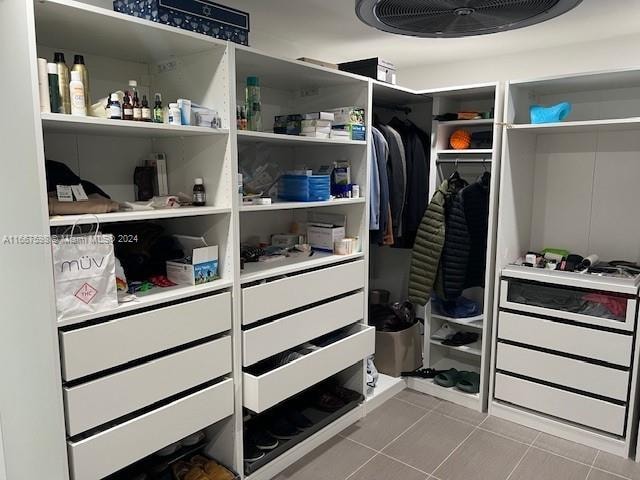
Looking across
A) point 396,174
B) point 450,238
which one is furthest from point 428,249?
point 396,174

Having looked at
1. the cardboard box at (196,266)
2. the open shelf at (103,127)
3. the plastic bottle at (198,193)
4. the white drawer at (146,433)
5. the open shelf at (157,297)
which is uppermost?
the open shelf at (103,127)

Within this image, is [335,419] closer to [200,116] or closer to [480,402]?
[480,402]

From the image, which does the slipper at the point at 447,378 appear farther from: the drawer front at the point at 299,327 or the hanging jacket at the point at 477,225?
the drawer front at the point at 299,327

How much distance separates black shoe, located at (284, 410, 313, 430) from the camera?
2.62 metres

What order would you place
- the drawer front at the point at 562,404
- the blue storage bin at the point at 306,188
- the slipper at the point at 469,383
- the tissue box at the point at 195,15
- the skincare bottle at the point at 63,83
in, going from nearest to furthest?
the skincare bottle at the point at 63,83
the tissue box at the point at 195,15
the blue storage bin at the point at 306,188
the drawer front at the point at 562,404
the slipper at the point at 469,383

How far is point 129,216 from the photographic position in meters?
1.70

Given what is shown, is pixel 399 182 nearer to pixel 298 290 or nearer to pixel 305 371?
pixel 298 290

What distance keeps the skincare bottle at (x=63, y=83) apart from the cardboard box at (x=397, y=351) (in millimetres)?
2441

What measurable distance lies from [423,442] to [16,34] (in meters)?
2.62

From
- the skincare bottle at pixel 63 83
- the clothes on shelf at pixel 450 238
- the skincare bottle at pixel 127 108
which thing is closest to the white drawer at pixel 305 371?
the clothes on shelf at pixel 450 238

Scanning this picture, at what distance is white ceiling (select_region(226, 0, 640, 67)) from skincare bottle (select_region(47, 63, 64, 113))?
1.09 m

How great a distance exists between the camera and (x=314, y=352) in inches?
98.5

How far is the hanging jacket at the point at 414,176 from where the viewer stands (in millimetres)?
3297

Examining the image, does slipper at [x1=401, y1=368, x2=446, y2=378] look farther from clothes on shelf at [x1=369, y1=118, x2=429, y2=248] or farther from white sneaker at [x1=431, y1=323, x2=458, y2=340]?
clothes on shelf at [x1=369, y1=118, x2=429, y2=248]
